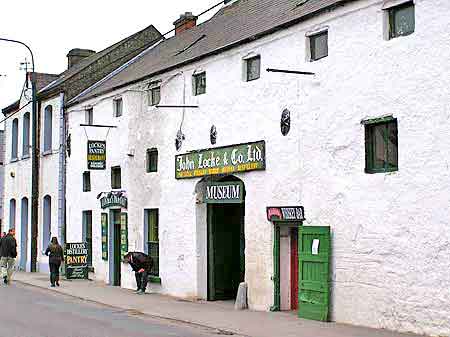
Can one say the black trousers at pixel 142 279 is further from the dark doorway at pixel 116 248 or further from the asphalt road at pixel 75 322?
the dark doorway at pixel 116 248

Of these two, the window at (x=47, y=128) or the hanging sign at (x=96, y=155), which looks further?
the window at (x=47, y=128)

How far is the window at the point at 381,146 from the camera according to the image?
13750mm

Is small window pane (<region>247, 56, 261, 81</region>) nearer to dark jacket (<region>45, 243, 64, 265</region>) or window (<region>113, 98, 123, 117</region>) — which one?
window (<region>113, 98, 123, 117</region>)

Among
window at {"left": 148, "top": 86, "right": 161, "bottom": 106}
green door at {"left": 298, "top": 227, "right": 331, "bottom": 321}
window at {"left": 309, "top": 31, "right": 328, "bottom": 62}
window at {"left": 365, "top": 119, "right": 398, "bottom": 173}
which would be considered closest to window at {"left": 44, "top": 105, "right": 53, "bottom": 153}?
window at {"left": 148, "top": 86, "right": 161, "bottom": 106}

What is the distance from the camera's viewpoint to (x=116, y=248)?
25.1 metres

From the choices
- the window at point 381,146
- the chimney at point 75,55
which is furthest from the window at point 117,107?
the chimney at point 75,55

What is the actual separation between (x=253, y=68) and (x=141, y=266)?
22.9 ft

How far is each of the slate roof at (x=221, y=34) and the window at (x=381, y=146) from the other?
249 centimetres

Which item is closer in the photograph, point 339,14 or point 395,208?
point 395,208

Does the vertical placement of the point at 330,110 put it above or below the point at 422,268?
above

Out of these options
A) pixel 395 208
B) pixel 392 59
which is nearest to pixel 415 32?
pixel 392 59

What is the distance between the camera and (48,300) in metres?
20.6

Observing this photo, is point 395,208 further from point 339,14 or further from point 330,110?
point 339,14

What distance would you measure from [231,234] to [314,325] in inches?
246
